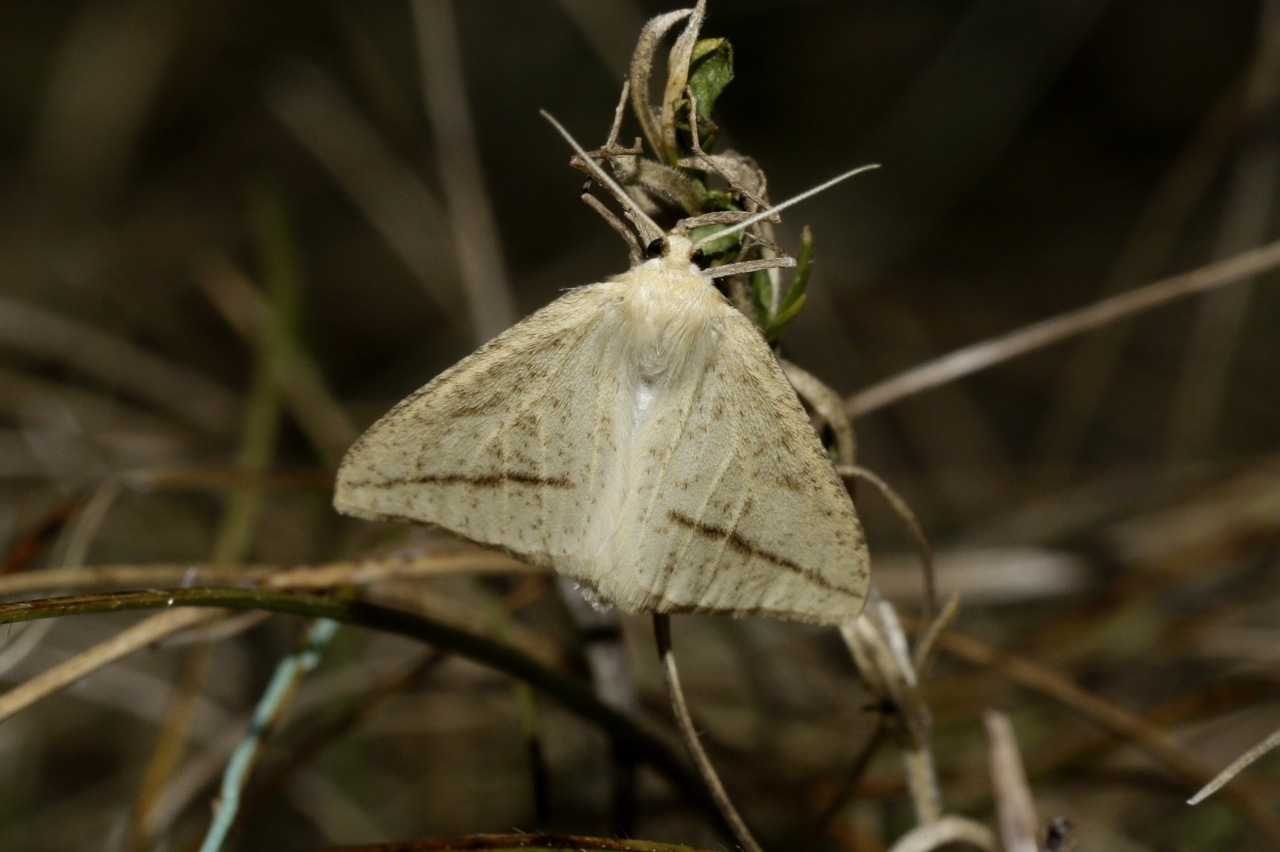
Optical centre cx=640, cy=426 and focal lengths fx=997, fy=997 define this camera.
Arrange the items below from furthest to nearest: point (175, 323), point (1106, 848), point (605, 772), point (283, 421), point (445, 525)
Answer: point (175, 323) → point (283, 421) → point (605, 772) → point (1106, 848) → point (445, 525)

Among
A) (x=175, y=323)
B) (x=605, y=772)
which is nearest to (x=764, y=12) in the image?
(x=175, y=323)

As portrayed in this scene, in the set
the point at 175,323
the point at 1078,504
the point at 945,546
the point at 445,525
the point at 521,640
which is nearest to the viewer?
the point at 445,525

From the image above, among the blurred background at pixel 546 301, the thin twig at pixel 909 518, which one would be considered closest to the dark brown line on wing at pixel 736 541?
the thin twig at pixel 909 518

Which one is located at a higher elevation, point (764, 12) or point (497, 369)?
point (764, 12)

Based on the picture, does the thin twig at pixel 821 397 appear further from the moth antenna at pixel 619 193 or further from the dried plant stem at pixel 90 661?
the dried plant stem at pixel 90 661

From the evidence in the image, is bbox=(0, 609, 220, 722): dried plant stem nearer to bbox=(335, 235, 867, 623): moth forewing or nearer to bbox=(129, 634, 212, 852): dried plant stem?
bbox=(335, 235, 867, 623): moth forewing

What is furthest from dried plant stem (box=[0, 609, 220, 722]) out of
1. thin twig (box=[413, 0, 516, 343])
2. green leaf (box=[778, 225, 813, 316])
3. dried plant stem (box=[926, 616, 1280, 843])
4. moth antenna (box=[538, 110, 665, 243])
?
thin twig (box=[413, 0, 516, 343])

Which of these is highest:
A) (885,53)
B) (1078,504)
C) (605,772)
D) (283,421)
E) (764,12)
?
(764,12)

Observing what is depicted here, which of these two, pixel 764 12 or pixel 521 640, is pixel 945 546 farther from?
pixel 764 12
